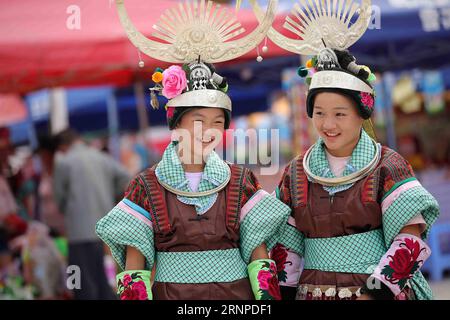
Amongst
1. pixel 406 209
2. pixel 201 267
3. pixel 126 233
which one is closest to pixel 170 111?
pixel 126 233

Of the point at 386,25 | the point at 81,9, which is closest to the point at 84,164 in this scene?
the point at 81,9

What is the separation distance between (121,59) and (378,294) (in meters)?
4.16

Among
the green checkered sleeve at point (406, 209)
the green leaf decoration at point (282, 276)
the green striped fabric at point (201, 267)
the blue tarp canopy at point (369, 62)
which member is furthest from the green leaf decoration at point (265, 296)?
the blue tarp canopy at point (369, 62)

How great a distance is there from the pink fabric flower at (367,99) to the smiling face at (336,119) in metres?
0.04

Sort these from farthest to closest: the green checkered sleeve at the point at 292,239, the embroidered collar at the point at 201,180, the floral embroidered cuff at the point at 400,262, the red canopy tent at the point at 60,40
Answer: the red canopy tent at the point at 60,40, the green checkered sleeve at the point at 292,239, the embroidered collar at the point at 201,180, the floral embroidered cuff at the point at 400,262

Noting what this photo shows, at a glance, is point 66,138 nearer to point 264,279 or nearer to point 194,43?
point 194,43

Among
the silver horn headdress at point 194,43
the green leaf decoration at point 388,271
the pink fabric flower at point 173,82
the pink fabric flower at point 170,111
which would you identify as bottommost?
the green leaf decoration at point 388,271

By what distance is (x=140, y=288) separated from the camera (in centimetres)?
299

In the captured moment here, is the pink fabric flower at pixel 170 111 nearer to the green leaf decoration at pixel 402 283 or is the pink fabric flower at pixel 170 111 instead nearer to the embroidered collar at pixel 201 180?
the embroidered collar at pixel 201 180

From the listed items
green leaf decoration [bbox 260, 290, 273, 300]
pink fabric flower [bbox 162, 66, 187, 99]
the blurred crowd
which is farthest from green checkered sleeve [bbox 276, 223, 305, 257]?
the blurred crowd

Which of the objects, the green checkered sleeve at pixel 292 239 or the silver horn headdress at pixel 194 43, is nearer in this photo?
the silver horn headdress at pixel 194 43

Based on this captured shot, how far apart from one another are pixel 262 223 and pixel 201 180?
0.96ft

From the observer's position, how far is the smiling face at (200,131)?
311 centimetres

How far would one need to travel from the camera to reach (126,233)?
9.96 ft
